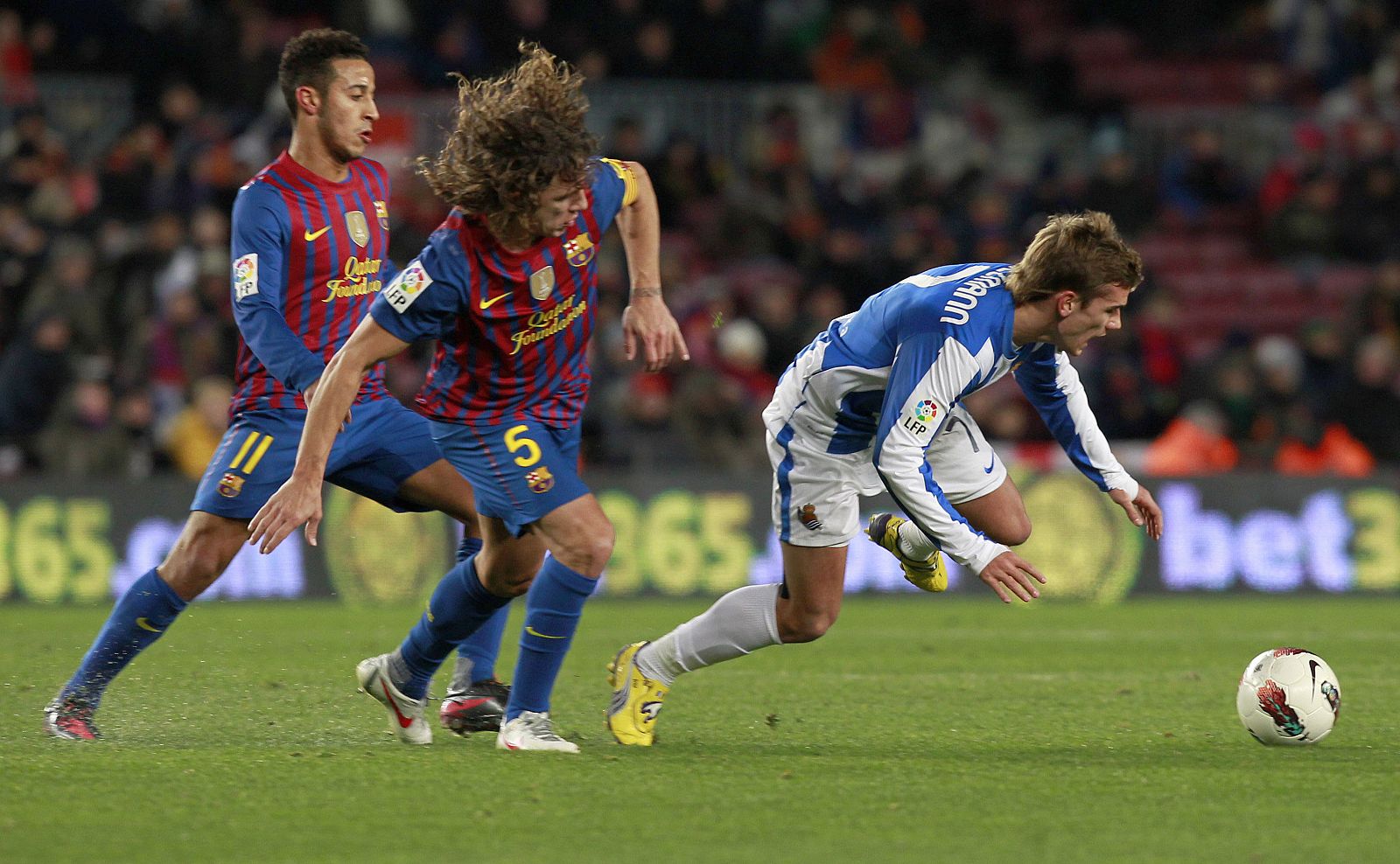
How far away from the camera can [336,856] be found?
13.8 ft

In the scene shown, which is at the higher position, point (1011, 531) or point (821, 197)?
point (821, 197)

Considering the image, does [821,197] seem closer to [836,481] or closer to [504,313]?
[836,481]

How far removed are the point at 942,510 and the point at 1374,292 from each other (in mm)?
11127

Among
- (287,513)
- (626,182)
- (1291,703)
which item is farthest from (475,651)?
(1291,703)

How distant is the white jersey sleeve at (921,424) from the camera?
5426mm

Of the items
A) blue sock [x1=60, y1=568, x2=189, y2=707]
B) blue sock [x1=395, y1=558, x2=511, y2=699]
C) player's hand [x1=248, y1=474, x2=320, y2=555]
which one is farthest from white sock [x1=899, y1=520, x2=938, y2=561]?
blue sock [x1=60, y1=568, x2=189, y2=707]

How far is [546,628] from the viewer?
571 centimetres

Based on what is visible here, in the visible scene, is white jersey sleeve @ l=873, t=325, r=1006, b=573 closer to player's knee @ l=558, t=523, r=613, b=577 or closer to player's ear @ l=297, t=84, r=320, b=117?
player's knee @ l=558, t=523, r=613, b=577

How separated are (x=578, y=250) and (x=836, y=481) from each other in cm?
109

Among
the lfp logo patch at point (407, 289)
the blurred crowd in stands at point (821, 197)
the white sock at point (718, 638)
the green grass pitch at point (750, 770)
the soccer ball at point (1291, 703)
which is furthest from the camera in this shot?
the blurred crowd in stands at point (821, 197)

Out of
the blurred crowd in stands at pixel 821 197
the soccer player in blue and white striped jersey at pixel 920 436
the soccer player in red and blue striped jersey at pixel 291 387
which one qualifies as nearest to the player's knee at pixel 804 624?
the soccer player in blue and white striped jersey at pixel 920 436

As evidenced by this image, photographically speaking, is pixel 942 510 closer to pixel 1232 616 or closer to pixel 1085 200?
pixel 1232 616

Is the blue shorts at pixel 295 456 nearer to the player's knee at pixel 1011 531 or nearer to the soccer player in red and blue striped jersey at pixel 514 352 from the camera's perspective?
the soccer player in red and blue striped jersey at pixel 514 352

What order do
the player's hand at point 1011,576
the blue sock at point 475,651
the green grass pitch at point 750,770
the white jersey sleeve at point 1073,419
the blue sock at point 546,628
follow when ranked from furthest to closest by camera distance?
the blue sock at point 475,651 < the white jersey sleeve at point 1073,419 < the blue sock at point 546,628 < the player's hand at point 1011,576 < the green grass pitch at point 750,770
